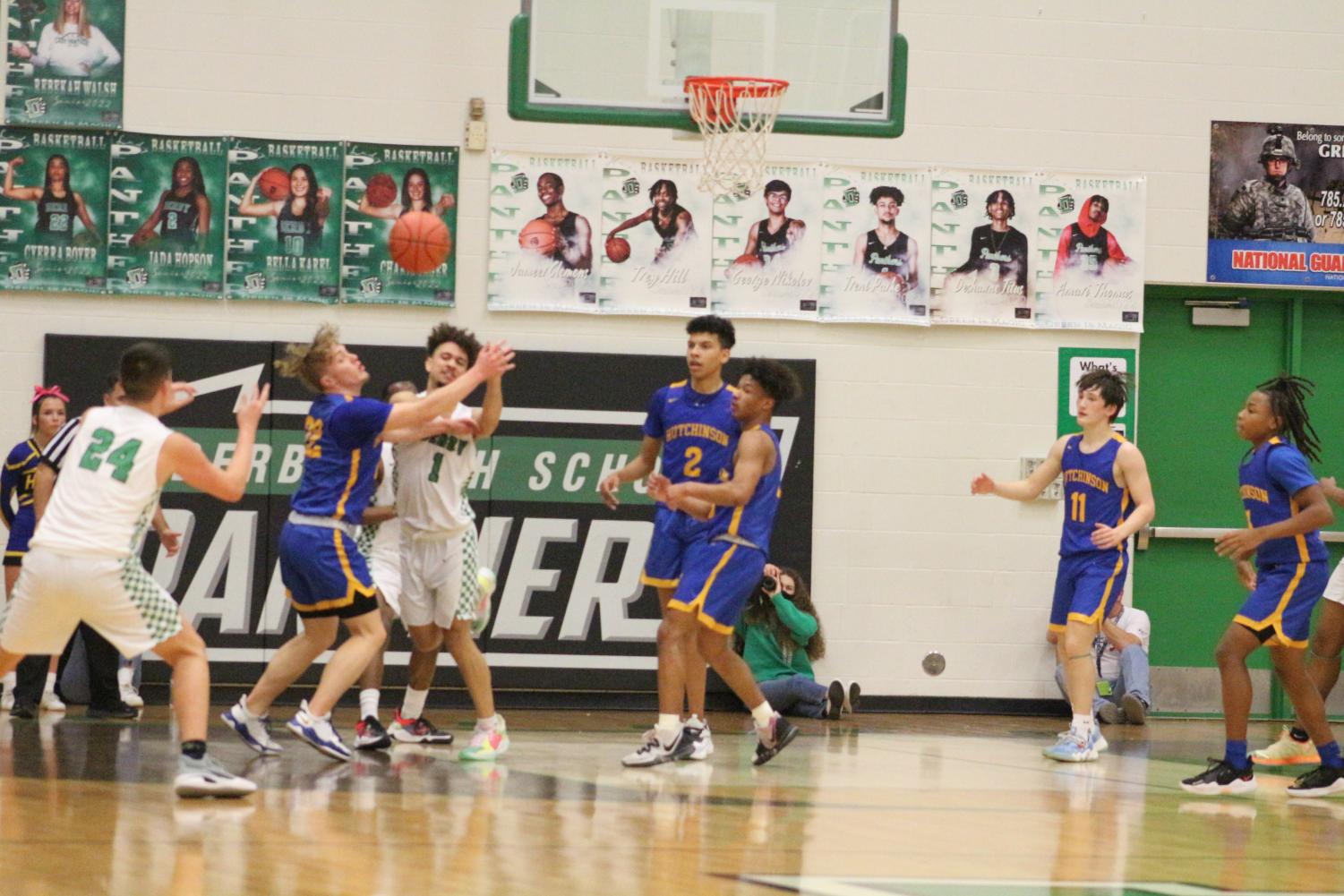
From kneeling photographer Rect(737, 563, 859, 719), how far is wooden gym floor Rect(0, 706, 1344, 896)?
1731 mm

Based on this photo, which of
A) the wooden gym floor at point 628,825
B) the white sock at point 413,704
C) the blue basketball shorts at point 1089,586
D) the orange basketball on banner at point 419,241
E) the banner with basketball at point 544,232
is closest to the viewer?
the wooden gym floor at point 628,825

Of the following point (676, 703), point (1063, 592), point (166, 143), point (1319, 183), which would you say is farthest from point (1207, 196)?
point (166, 143)

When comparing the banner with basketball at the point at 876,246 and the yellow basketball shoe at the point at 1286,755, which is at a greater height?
the banner with basketball at the point at 876,246

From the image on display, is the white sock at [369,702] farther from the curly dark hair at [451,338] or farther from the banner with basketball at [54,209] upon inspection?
the banner with basketball at [54,209]

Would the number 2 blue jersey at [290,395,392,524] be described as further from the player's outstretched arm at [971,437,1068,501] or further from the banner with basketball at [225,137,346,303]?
the banner with basketball at [225,137,346,303]

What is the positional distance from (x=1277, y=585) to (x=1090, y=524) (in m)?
1.18

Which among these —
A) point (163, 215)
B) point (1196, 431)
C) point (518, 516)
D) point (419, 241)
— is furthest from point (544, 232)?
point (1196, 431)

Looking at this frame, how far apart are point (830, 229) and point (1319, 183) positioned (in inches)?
141

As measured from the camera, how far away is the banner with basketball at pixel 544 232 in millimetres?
11523

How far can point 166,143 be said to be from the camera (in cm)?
1127

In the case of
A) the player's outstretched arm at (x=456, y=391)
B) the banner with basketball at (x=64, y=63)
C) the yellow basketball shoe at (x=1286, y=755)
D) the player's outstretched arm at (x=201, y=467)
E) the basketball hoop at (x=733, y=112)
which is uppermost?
the banner with basketball at (x=64, y=63)

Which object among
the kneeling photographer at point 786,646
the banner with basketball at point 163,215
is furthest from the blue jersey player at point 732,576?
the banner with basketball at point 163,215

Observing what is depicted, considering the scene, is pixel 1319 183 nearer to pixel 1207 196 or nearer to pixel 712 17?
pixel 1207 196

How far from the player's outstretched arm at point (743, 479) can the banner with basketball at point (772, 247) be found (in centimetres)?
381
